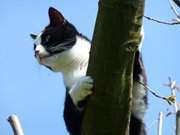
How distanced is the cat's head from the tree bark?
3.13 feet

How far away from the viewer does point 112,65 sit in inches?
58.1

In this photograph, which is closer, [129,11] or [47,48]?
[129,11]

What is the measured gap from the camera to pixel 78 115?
2217 millimetres

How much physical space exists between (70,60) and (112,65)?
1.11m

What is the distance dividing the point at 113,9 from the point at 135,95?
1062mm

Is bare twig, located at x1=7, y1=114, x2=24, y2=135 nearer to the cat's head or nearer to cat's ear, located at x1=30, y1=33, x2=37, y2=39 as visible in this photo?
the cat's head

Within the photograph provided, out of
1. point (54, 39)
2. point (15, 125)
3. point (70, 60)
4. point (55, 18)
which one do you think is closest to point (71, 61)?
point (70, 60)

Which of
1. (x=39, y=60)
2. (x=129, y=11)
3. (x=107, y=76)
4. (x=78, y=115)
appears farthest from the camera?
(x=39, y=60)

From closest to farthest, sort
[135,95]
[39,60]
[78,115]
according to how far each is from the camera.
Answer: [78,115], [135,95], [39,60]

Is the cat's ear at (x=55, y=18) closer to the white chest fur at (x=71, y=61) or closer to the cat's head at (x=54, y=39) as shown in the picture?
the cat's head at (x=54, y=39)

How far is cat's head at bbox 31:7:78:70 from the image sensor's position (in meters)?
2.56

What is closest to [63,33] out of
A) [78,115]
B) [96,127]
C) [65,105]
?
[65,105]

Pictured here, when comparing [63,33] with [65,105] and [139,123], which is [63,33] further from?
[139,123]

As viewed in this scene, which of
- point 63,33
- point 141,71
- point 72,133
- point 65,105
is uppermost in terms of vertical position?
point 63,33
